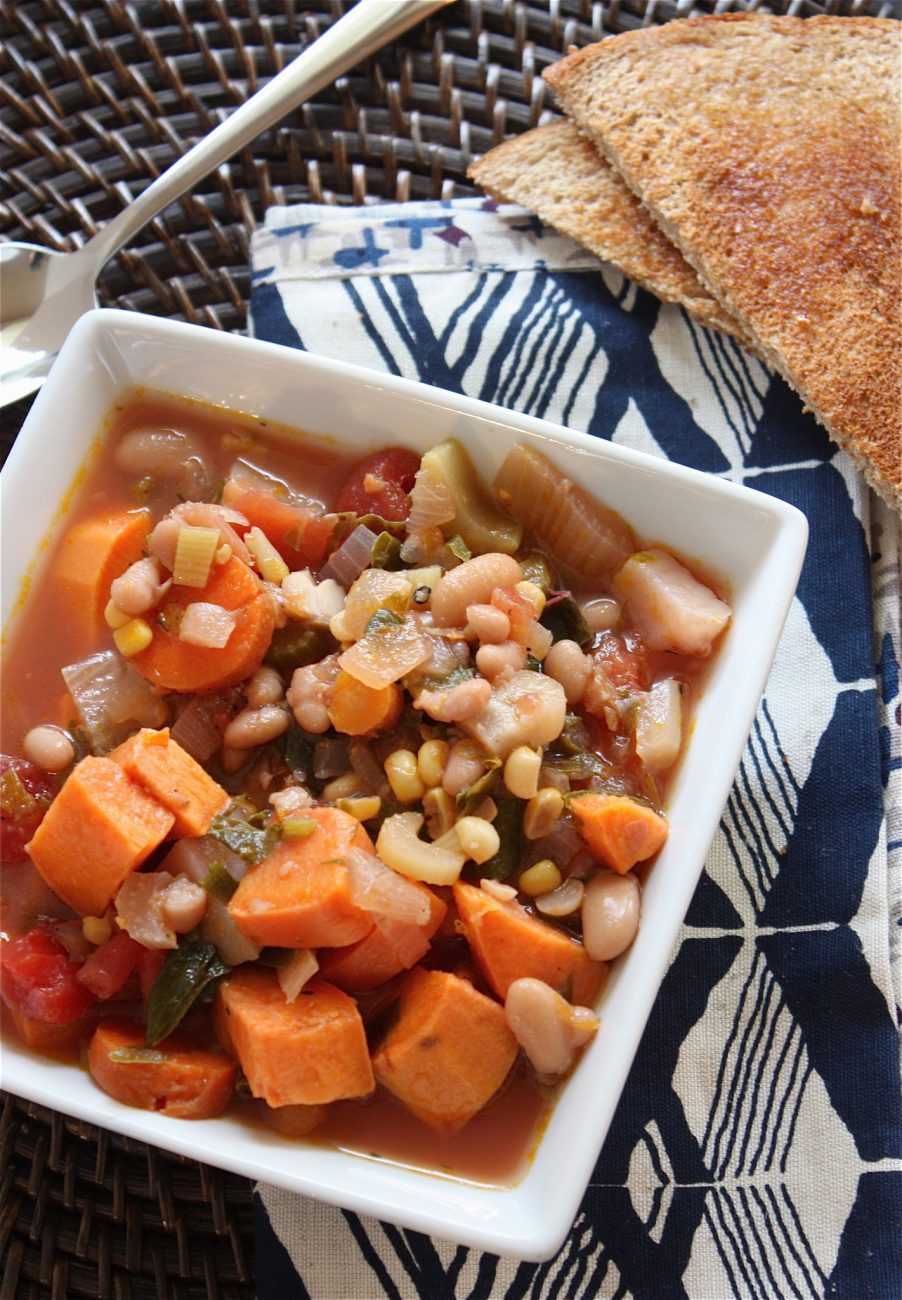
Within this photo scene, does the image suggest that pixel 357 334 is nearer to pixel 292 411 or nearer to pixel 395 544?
pixel 292 411

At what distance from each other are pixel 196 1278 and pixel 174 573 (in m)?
1.41

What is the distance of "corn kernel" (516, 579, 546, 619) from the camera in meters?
2.17

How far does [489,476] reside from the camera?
2336 mm

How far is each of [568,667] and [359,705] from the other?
37 centimetres

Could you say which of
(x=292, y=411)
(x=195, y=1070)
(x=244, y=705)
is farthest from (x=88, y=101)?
(x=195, y=1070)

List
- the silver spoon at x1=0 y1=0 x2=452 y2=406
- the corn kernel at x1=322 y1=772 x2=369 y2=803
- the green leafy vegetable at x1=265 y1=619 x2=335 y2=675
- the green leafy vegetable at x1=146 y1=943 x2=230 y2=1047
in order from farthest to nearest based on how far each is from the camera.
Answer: the silver spoon at x1=0 y1=0 x2=452 y2=406, the green leafy vegetable at x1=265 y1=619 x2=335 y2=675, the corn kernel at x1=322 y1=772 x2=369 y2=803, the green leafy vegetable at x1=146 y1=943 x2=230 y2=1047

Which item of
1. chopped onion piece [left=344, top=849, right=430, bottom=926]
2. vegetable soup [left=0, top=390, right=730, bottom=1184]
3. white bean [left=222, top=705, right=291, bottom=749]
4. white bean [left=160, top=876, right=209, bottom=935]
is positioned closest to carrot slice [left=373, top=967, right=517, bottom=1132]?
vegetable soup [left=0, top=390, right=730, bottom=1184]

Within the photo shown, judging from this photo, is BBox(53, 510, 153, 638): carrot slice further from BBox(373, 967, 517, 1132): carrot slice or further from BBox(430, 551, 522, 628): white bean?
BBox(373, 967, 517, 1132): carrot slice

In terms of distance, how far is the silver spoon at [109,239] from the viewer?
112 inches

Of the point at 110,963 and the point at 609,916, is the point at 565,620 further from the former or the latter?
the point at 110,963

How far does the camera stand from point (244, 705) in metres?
2.23

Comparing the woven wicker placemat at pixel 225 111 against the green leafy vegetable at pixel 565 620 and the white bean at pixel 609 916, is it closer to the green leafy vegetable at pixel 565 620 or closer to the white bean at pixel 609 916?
the green leafy vegetable at pixel 565 620

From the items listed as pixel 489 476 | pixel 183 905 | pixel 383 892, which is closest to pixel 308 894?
pixel 383 892

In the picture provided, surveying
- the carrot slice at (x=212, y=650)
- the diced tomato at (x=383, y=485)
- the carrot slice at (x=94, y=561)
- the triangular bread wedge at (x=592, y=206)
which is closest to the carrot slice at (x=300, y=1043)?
the carrot slice at (x=212, y=650)
